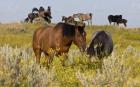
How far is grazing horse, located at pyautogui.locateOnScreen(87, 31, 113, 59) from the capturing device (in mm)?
19719

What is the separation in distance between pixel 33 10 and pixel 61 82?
170 ft

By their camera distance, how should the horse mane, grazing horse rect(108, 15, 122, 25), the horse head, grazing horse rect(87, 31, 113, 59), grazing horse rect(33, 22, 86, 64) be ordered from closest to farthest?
the horse head, grazing horse rect(33, 22, 86, 64), the horse mane, grazing horse rect(87, 31, 113, 59), grazing horse rect(108, 15, 122, 25)

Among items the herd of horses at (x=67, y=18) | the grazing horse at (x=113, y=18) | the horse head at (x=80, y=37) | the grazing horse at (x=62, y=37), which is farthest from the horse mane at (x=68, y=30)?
the grazing horse at (x=113, y=18)

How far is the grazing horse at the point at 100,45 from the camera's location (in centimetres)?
1972

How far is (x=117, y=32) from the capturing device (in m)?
53.4

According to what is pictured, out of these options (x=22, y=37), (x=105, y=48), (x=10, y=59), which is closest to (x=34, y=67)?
(x=10, y=59)

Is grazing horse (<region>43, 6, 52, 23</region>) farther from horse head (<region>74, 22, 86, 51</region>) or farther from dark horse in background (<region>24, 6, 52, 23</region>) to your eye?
horse head (<region>74, 22, 86, 51</region>)

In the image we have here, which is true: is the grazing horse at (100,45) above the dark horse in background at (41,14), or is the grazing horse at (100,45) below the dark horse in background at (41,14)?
above

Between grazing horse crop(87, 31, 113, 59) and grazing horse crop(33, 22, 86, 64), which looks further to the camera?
grazing horse crop(87, 31, 113, 59)

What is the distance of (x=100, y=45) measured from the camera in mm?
20297

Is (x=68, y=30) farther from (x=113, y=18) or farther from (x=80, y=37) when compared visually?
(x=113, y=18)

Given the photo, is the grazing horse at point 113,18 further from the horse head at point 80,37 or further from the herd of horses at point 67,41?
the horse head at point 80,37

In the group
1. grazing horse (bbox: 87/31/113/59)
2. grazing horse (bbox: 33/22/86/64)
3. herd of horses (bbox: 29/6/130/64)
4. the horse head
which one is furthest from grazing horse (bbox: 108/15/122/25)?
the horse head

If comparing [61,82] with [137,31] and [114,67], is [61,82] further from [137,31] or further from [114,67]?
[137,31]
